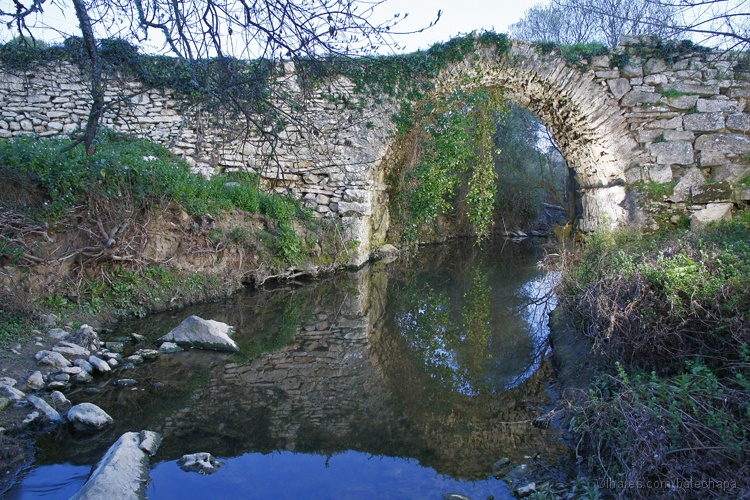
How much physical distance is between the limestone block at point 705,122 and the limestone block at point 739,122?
0.42 ft

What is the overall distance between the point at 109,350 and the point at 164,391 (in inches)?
46.3

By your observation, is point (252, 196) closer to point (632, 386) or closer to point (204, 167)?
point (204, 167)

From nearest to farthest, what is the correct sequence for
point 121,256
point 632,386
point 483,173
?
point 632,386
point 121,256
point 483,173

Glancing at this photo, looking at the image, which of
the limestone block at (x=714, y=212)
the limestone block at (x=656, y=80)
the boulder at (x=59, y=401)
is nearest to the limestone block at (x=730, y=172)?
the limestone block at (x=714, y=212)

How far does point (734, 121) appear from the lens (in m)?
7.85

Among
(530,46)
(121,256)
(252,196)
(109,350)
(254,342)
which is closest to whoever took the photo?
(109,350)

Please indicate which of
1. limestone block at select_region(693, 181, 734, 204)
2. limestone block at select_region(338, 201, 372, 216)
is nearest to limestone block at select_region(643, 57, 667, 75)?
limestone block at select_region(693, 181, 734, 204)

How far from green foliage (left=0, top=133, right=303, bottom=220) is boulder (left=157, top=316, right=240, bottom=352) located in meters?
1.52

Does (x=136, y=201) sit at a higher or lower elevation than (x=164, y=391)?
higher

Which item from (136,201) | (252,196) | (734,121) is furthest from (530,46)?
(136,201)

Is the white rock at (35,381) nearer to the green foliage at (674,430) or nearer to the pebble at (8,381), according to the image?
the pebble at (8,381)

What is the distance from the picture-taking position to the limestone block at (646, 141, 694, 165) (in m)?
7.92

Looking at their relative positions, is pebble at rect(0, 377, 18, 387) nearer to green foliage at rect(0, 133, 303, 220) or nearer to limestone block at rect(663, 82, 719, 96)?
green foliage at rect(0, 133, 303, 220)

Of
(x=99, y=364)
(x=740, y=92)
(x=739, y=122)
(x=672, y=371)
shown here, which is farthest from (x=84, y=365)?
(x=740, y=92)
